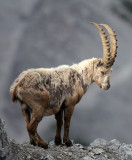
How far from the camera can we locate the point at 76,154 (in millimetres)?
13227

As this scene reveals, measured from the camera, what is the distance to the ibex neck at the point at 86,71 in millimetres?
13766

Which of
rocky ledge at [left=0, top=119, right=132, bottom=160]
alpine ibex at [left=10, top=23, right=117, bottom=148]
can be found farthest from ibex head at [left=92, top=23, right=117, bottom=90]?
rocky ledge at [left=0, top=119, right=132, bottom=160]

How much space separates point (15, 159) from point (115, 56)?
5.53 metres

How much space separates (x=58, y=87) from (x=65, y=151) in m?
2.38

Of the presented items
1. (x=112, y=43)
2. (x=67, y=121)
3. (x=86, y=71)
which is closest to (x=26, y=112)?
(x=67, y=121)

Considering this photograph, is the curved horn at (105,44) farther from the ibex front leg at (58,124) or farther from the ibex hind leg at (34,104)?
the ibex hind leg at (34,104)

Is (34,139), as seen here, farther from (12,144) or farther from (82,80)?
(82,80)

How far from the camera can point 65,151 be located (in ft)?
43.1

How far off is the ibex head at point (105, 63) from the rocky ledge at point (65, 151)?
8.35ft

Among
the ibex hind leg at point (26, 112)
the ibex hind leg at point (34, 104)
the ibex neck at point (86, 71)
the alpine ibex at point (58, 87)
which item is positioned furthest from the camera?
the ibex neck at point (86, 71)

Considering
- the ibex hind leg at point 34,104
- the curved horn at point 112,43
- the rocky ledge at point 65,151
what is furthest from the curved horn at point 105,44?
the rocky ledge at point 65,151

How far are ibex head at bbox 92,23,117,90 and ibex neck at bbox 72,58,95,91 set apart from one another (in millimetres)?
161

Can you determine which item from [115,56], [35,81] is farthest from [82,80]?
[35,81]

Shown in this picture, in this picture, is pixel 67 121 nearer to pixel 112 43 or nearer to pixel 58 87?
pixel 58 87
